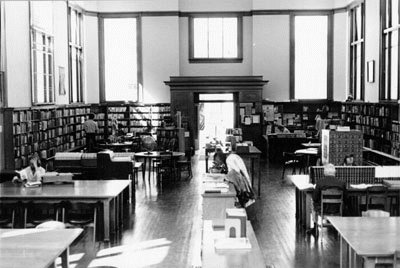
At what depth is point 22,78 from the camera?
15.1m

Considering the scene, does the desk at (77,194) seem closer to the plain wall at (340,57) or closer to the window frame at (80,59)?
the window frame at (80,59)

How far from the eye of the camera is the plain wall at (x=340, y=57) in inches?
902

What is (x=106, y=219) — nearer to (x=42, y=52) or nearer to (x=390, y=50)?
(x=42, y=52)

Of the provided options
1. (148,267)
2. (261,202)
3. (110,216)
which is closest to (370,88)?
(261,202)

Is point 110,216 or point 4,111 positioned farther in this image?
point 4,111

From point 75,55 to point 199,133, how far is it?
5374mm

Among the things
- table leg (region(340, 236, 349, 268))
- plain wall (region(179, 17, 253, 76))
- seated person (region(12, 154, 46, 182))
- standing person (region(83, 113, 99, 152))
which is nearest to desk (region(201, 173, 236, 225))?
table leg (region(340, 236, 349, 268))

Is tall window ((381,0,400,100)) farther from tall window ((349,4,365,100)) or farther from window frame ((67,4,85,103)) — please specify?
window frame ((67,4,85,103))

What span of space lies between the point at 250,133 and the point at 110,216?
1256 centimetres

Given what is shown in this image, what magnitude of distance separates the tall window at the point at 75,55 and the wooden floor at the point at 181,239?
8.42 meters

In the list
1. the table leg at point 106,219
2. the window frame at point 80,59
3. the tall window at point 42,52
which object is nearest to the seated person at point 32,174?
the table leg at point 106,219

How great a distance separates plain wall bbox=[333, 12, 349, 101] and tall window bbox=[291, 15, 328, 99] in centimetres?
34

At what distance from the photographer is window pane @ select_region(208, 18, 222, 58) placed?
23875 millimetres

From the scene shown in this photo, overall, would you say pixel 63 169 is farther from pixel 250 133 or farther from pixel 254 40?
pixel 254 40
